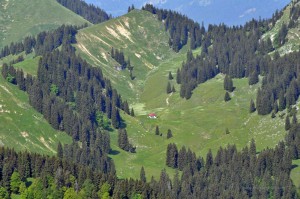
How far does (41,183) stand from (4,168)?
427 inches

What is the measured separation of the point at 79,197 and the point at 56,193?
6.20 metres

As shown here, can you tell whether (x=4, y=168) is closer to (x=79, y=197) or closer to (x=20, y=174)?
(x=20, y=174)

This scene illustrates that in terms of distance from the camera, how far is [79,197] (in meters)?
195

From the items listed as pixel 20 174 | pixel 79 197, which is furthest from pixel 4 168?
pixel 79 197

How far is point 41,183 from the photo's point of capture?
195m

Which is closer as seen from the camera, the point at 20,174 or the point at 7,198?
the point at 7,198

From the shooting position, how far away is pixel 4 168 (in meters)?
197

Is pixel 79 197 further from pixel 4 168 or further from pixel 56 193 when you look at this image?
pixel 4 168

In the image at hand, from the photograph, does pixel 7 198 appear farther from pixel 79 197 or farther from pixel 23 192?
pixel 79 197

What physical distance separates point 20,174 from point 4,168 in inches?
180

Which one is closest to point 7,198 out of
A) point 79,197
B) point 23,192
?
point 23,192

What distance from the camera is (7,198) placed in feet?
611

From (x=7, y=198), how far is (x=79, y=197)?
1903cm

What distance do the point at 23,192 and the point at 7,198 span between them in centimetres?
462
